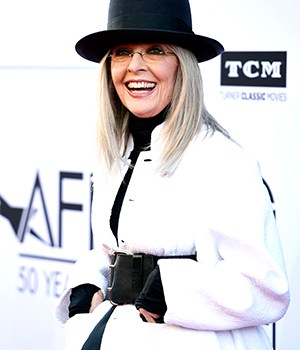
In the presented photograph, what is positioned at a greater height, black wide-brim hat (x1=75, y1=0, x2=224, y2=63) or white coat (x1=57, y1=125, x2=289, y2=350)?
black wide-brim hat (x1=75, y1=0, x2=224, y2=63)

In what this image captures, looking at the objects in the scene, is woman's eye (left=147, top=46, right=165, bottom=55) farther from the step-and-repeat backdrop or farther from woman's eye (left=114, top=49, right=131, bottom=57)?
the step-and-repeat backdrop

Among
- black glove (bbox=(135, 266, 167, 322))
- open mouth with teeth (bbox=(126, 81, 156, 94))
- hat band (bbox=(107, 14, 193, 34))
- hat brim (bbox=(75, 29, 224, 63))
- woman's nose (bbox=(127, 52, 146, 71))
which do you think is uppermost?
hat band (bbox=(107, 14, 193, 34))

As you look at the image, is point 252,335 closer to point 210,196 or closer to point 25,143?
point 210,196

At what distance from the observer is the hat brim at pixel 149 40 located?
2.35 m

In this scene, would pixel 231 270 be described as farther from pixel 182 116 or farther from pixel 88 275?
pixel 88 275

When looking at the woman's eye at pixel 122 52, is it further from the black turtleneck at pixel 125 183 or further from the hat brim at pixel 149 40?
the black turtleneck at pixel 125 183

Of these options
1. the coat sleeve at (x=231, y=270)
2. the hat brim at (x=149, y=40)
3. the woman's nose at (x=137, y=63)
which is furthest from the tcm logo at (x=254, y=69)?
the coat sleeve at (x=231, y=270)

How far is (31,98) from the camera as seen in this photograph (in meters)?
3.85

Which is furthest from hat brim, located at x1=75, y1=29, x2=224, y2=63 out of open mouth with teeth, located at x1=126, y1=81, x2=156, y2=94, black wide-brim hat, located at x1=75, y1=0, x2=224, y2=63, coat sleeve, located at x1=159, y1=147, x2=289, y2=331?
coat sleeve, located at x1=159, y1=147, x2=289, y2=331

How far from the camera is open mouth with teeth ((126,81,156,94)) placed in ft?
7.88

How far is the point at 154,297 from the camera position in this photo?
222cm

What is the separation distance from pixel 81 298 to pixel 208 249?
0.49 metres

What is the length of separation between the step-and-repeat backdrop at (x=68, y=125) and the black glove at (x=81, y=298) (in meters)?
0.84

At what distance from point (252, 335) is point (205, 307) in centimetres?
21
